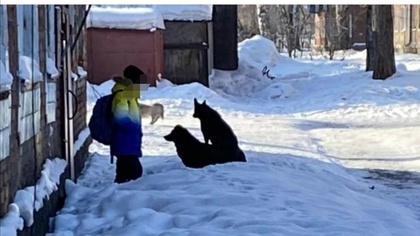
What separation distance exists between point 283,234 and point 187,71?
71.8ft

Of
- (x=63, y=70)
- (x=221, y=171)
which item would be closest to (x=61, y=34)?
(x=63, y=70)

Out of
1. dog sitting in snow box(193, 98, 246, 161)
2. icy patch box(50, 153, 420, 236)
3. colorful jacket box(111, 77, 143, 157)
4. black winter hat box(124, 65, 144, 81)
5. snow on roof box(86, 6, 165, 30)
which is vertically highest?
snow on roof box(86, 6, 165, 30)

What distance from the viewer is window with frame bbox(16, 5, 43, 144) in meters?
6.09

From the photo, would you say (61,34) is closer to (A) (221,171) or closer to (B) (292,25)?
(A) (221,171)

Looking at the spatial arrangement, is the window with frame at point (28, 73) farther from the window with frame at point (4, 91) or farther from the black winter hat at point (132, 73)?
the black winter hat at point (132, 73)


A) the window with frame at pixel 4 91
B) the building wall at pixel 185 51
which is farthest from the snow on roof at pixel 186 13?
the window with frame at pixel 4 91

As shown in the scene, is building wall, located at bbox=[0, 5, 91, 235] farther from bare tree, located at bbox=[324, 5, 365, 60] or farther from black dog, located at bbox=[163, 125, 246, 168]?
bare tree, located at bbox=[324, 5, 365, 60]

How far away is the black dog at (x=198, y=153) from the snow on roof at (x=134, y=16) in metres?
15.3

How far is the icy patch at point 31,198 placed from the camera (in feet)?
16.8

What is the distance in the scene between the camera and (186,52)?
2780 cm

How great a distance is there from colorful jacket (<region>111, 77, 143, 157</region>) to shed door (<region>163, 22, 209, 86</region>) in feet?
62.4

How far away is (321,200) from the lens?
7.88m

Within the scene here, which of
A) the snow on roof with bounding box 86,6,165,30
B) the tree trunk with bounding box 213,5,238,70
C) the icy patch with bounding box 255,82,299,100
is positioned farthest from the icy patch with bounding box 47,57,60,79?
the tree trunk with bounding box 213,5,238,70

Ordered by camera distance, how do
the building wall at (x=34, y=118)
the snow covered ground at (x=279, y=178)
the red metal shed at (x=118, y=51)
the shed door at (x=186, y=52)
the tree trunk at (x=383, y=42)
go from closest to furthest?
the building wall at (x=34, y=118) → the snow covered ground at (x=279, y=178) → the tree trunk at (x=383, y=42) → the red metal shed at (x=118, y=51) → the shed door at (x=186, y=52)
